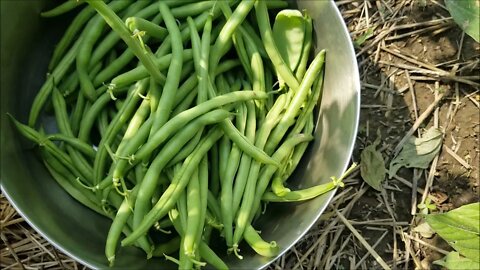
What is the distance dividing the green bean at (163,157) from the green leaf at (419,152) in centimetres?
63

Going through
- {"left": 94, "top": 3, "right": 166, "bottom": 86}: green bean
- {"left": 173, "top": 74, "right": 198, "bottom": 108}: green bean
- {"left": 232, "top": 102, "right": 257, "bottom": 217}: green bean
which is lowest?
{"left": 232, "top": 102, "right": 257, "bottom": 217}: green bean

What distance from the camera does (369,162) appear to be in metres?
1.88

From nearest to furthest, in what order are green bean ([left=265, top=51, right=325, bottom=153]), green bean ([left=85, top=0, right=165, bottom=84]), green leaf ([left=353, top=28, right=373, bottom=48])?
green bean ([left=85, top=0, right=165, bottom=84]) < green bean ([left=265, top=51, right=325, bottom=153]) < green leaf ([left=353, top=28, right=373, bottom=48])

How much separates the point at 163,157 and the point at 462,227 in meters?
0.78

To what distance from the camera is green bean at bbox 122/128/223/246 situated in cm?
150

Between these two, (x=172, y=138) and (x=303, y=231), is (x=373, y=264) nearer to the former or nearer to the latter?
(x=303, y=231)

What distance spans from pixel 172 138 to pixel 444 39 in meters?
0.97

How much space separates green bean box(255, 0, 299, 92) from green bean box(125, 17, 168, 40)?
0.26 m

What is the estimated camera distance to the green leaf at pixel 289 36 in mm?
1698

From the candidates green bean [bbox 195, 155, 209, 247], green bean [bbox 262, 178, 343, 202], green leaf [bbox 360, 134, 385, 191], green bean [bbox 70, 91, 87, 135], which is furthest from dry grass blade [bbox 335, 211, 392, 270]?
green bean [bbox 70, 91, 87, 135]

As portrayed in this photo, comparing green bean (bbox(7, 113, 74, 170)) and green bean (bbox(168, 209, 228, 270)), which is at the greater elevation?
green bean (bbox(7, 113, 74, 170))

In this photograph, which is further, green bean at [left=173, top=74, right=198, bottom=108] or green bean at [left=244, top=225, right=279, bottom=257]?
green bean at [left=173, top=74, right=198, bottom=108]

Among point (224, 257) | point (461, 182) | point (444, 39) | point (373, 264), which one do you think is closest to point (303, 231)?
point (224, 257)

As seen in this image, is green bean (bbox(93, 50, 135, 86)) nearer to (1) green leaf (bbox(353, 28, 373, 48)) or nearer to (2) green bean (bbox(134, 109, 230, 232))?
(2) green bean (bbox(134, 109, 230, 232))
